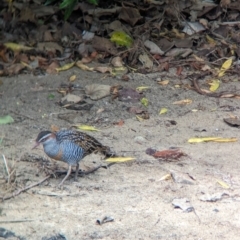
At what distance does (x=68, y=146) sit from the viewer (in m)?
6.24

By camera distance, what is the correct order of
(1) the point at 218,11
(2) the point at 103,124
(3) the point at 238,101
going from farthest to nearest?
(1) the point at 218,11
(3) the point at 238,101
(2) the point at 103,124

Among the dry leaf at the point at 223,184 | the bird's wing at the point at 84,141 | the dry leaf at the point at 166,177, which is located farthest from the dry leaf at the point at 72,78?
the dry leaf at the point at 223,184

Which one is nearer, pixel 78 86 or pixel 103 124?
pixel 103 124

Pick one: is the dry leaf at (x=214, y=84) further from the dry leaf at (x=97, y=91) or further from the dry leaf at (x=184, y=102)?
Answer: the dry leaf at (x=97, y=91)

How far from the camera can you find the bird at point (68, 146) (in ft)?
20.4

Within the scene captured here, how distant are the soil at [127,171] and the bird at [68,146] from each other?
0.64 ft

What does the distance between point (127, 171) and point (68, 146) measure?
0.61 m

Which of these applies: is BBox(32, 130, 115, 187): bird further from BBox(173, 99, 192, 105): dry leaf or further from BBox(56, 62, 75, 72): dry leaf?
BBox(56, 62, 75, 72): dry leaf

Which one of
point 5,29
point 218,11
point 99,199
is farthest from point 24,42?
point 99,199

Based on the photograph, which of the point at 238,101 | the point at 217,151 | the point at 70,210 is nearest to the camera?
the point at 70,210

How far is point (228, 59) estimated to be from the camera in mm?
9414

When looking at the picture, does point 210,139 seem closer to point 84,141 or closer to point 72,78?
point 84,141

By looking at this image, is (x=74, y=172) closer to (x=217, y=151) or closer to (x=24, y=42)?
(x=217, y=151)

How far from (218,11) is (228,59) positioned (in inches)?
35.9
